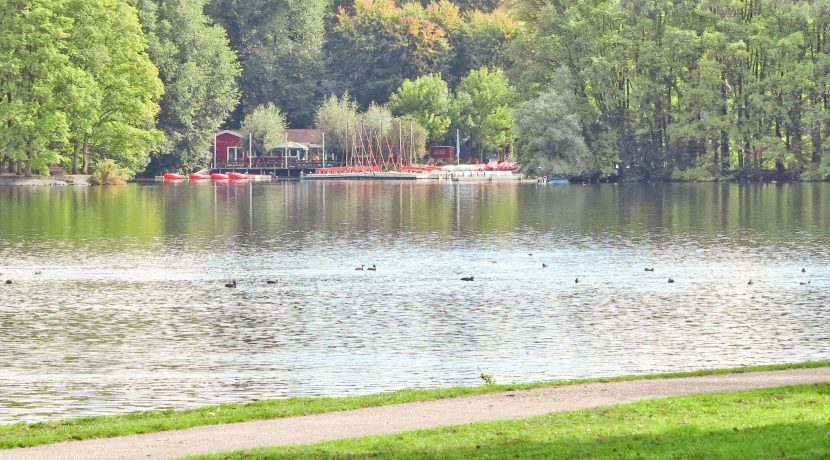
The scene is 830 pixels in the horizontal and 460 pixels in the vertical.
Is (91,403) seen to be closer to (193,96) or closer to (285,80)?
(193,96)

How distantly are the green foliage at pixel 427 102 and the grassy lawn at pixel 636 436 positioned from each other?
157871 mm

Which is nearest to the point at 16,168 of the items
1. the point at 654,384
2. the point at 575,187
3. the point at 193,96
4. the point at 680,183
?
the point at 193,96

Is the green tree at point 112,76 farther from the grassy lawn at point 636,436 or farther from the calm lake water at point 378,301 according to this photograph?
the grassy lawn at point 636,436

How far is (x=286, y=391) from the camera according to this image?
28.0 meters

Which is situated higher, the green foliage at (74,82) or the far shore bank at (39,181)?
the green foliage at (74,82)

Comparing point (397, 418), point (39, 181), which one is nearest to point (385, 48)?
point (39, 181)

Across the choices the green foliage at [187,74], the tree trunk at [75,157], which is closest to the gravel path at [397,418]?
the tree trunk at [75,157]

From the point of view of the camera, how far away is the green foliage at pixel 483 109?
593ft

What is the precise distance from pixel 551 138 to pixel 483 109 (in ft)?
146

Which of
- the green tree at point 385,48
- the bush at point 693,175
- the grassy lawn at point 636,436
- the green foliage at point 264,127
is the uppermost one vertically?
the green tree at point 385,48

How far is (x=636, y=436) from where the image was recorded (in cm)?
1802

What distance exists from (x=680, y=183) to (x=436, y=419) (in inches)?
4905

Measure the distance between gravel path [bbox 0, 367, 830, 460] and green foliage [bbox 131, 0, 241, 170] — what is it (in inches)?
5196

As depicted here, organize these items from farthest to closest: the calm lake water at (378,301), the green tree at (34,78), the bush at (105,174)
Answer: the bush at (105,174) → the green tree at (34,78) → the calm lake water at (378,301)
